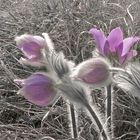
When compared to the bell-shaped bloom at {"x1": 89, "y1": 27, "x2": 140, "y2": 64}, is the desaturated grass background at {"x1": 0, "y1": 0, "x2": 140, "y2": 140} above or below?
above

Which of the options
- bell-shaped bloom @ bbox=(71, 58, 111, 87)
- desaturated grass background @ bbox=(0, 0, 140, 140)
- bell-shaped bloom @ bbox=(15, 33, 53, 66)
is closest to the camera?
bell-shaped bloom @ bbox=(71, 58, 111, 87)

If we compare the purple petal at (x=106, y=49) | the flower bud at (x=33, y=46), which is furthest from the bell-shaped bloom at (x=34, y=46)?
the purple petal at (x=106, y=49)

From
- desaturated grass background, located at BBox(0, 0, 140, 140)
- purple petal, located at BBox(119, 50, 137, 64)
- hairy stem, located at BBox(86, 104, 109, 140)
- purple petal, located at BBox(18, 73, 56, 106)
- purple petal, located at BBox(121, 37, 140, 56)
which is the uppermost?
desaturated grass background, located at BBox(0, 0, 140, 140)

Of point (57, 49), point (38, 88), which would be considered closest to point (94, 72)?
point (38, 88)

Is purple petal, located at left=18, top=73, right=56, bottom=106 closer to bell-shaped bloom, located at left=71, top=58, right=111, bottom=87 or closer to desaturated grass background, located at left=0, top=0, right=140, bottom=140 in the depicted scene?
bell-shaped bloom, located at left=71, top=58, right=111, bottom=87

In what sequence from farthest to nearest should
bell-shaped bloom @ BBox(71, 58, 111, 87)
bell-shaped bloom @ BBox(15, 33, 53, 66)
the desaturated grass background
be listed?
1. the desaturated grass background
2. bell-shaped bloom @ BBox(15, 33, 53, 66)
3. bell-shaped bloom @ BBox(71, 58, 111, 87)

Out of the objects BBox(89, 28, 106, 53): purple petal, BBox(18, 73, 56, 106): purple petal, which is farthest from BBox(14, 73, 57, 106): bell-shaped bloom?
BBox(89, 28, 106, 53): purple petal

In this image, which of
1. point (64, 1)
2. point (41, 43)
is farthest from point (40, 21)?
point (41, 43)
